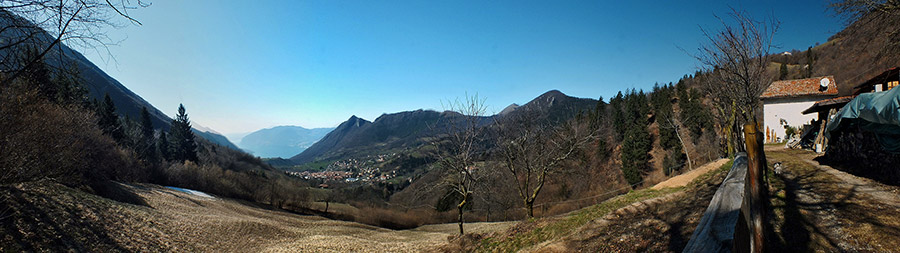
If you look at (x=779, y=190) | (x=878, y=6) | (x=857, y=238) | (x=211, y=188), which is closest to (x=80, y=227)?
(x=857, y=238)

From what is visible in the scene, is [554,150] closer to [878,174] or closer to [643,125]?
[878,174]

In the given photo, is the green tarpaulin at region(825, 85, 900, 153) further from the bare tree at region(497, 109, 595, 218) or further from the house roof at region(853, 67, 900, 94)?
the house roof at region(853, 67, 900, 94)

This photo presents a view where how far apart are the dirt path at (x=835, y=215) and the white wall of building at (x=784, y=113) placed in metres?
31.6

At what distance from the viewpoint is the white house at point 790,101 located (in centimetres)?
2942

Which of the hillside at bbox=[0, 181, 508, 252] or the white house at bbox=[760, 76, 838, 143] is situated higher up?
the white house at bbox=[760, 76, 838, 143]

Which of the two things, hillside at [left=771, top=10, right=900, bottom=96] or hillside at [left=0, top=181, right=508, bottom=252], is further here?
hillside at [left=0, top=181, right=508, bottom=252]

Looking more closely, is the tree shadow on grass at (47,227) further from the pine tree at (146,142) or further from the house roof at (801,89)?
the house roof at (801,89)

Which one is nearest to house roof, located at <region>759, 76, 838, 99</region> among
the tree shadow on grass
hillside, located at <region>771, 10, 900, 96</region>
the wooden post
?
hillside, located at <region>771, 10, 900, 96</region>

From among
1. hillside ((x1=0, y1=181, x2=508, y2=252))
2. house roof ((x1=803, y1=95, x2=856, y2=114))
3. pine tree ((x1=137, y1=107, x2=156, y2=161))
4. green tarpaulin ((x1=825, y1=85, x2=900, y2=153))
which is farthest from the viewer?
pine tree ((x1=137, y1=107, x2=156, y2=161))

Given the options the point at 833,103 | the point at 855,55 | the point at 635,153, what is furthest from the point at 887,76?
the point at 635,153

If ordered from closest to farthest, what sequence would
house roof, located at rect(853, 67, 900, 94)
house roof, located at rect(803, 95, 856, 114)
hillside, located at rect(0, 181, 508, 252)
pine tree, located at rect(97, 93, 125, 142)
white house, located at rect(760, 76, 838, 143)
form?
1. hillside, located at rect(0, 181, 508, 252)
2. house roof, located at rect(803, 95, 856, 114)
3. house roof, located at rect(853, 67, 900, 94)
4. white house, located at rect(760, 76, 838, 143)
5. pine tree, located at rect(97, 93, 125, 142)

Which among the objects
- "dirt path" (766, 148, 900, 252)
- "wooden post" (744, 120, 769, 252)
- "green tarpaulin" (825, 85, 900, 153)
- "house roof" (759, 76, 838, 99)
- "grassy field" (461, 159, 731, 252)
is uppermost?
"house roof" (759, 76, 838, 99)

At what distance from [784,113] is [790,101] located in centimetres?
126

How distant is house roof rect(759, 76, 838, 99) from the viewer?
2936 cm
